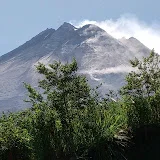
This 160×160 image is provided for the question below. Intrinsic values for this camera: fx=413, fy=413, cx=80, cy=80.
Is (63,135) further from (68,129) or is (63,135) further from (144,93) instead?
(144,93)

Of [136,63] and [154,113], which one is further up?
[136,63]

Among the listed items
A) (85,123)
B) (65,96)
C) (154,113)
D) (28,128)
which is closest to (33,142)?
(28,128)

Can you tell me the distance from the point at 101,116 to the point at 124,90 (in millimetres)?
8681

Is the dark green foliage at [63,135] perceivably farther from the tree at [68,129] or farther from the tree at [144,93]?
the tree at [144,93]

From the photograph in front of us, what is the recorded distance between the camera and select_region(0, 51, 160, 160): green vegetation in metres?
18.2

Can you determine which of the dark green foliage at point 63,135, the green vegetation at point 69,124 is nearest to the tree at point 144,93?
the green vegetation at point 69,124

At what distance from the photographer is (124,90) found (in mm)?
27781

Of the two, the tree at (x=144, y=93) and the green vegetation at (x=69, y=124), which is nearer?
the green vegetation at (x=69, y=124)

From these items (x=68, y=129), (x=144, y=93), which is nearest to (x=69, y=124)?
(x=68, y=129)

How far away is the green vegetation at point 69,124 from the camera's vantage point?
59.7ft

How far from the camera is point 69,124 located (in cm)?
1920

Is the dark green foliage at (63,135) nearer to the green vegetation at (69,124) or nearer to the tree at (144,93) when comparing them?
the green vegetation at (69,124)

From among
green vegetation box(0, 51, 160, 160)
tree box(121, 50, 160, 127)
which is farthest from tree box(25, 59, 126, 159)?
tree box(121, 50, 160, 127)

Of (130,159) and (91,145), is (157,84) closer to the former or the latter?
(130,159)
